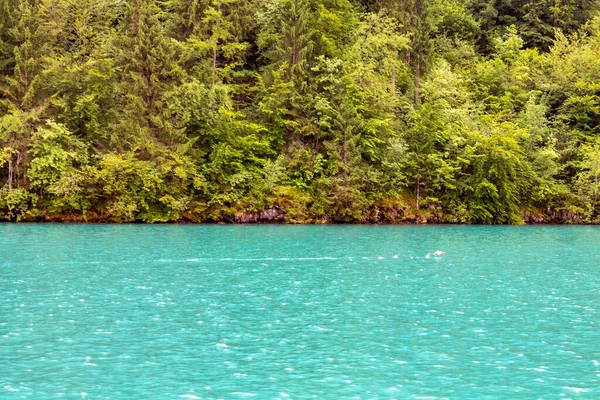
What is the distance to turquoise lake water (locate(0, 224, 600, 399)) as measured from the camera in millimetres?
11656

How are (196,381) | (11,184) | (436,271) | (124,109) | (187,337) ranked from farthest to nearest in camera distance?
(124,109), (11,184), (436,271), (187,337), (196,381)

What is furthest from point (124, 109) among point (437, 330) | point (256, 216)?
point (437, 330)

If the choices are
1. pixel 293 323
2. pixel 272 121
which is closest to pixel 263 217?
pixel 272 121

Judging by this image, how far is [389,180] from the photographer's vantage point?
55438 millimetres

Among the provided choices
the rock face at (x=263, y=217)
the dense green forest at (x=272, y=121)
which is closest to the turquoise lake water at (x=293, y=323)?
the dense green forest at (x=272, y=121)

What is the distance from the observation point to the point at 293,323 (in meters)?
16.5

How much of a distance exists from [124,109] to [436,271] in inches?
1427

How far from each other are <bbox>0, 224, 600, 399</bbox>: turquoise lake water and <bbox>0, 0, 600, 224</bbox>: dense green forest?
62.4ft

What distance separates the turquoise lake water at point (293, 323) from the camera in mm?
11656

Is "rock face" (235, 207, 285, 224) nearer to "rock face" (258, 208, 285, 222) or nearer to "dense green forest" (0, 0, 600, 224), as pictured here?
"rock face" (258, 208, 285, 222)

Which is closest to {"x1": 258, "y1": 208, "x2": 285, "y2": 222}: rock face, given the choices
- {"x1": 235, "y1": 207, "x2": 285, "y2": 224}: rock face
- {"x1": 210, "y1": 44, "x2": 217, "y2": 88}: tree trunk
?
{"x1": 235, "y1": 207, "x2": 285, "y2": 224}: rock face

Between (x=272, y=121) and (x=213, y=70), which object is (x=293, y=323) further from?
(x=213, y=70)

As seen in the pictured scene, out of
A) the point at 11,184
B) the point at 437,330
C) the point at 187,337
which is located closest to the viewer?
the point at 187,337

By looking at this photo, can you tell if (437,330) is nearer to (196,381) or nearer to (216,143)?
(196,381)
